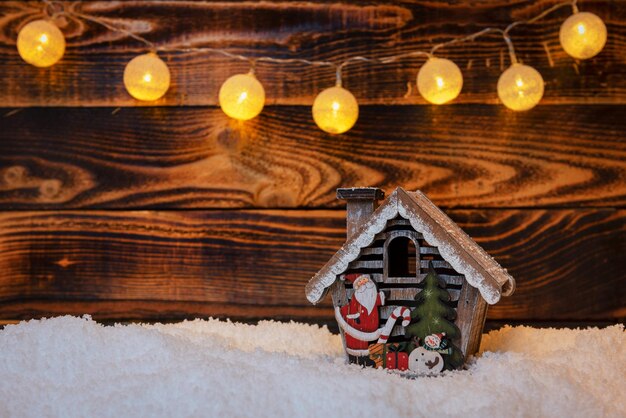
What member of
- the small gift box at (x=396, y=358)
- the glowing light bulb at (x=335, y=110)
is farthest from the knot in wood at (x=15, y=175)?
the small gift box at (x=396, y=358)

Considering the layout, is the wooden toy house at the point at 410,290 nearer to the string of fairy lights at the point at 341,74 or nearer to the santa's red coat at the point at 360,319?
the santa's red coat at the point at 360,319

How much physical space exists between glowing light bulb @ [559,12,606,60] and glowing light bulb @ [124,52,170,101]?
76 cm

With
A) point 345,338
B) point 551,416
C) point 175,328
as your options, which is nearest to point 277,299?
point 175,328

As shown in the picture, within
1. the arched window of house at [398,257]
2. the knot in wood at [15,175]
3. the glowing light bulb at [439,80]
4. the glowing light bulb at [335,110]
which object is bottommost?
the arched window of house at [398,257]

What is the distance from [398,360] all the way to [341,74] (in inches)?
A: 23.9

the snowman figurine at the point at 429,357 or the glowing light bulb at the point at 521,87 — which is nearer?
the snowman figurine at the point at 429,357

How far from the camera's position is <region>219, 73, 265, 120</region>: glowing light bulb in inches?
47.9

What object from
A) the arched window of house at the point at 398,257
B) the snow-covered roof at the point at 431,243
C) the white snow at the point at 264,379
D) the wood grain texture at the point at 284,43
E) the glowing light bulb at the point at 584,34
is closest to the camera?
the white snow at the point at 264,379

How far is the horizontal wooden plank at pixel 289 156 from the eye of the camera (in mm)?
1271

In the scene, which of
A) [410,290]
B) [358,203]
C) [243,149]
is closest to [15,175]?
[243,149]

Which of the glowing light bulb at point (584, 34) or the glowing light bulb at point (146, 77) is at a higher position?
the glowing light bulb at point (584, 34)

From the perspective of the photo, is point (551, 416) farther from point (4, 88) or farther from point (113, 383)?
point (4, 88)

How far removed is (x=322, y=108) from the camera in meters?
1.22

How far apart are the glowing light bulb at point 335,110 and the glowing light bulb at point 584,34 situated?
16.2 inches
